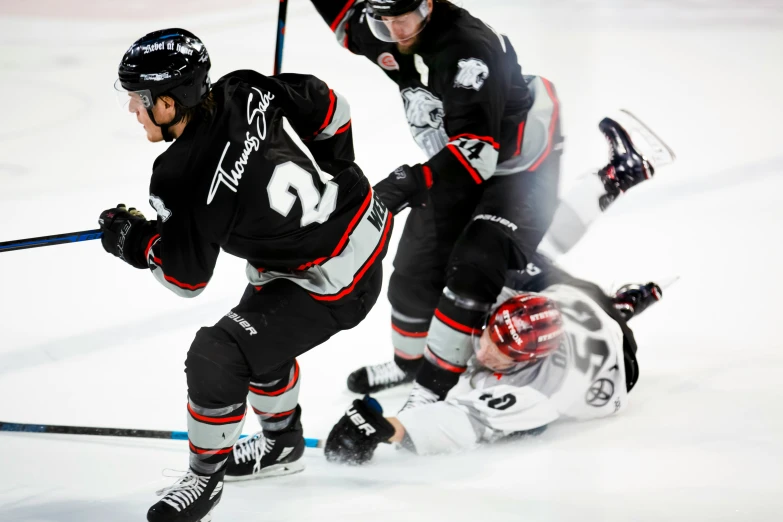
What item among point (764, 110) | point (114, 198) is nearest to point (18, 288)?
point (114, 198)

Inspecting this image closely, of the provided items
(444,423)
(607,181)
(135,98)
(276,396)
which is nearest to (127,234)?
(135,98)

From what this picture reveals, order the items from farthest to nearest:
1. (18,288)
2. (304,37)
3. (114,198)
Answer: (304,37), (114,198), (18,288)

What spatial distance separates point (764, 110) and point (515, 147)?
2205mm

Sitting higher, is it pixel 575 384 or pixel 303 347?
pixel 303 347

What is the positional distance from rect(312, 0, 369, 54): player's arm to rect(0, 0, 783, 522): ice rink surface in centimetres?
51

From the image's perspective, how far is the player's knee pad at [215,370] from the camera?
5.87 feet

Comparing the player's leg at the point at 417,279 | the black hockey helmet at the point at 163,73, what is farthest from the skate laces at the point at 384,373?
the black hockey helmet at the point at 163,73

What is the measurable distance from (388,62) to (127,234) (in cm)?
104

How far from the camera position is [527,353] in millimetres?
2232

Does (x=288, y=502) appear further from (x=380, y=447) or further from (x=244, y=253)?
(x=244, y=253)

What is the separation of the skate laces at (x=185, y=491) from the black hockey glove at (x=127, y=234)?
1.53 feet

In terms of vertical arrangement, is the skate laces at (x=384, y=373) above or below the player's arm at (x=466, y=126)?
below

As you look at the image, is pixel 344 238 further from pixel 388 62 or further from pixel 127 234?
pixel 388 62

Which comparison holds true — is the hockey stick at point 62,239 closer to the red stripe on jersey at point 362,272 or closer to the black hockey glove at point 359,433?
the red stripe on jersey at point 362,272
